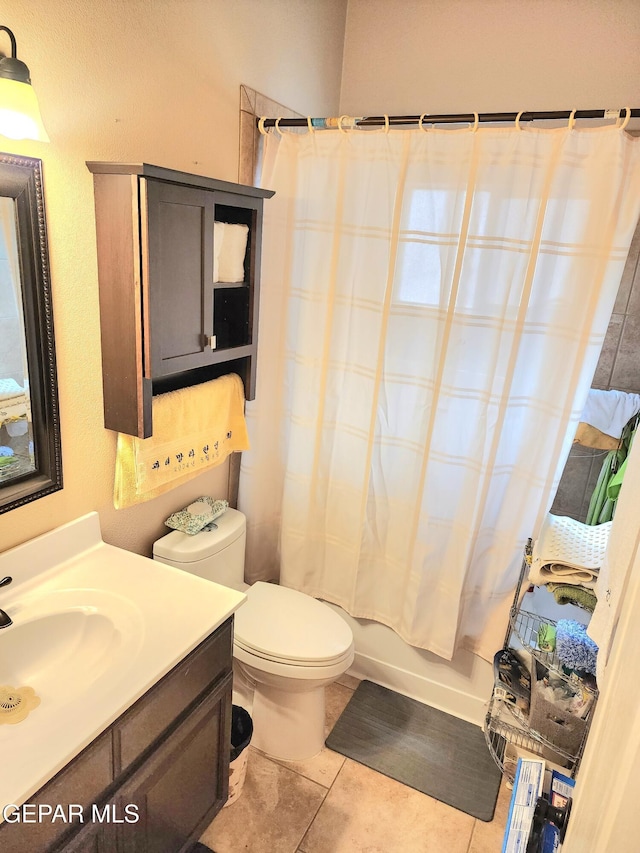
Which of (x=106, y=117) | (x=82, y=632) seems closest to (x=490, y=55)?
(x=106, y=117)

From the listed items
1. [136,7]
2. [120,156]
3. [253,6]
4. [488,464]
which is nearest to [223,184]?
[120,156]

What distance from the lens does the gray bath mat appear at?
1.94 meters

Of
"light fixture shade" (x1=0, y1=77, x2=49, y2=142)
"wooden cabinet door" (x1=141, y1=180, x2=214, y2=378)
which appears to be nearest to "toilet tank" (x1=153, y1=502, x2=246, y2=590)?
"wooden cabinet door" (x1=141, y1=180, x2=214, y2=378)

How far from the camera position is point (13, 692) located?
1.14 meters

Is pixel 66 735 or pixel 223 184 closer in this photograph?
pixel 66 735

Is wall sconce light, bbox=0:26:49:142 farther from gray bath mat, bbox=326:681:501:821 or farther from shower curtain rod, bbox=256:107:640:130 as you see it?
gray bath mat, bbox=326:681:501:821

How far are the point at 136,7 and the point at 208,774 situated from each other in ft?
6.55

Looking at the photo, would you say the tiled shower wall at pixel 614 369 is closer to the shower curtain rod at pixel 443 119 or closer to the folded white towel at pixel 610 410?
the folded white towel at pixel 610 410

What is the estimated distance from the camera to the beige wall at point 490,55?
1.87 metres

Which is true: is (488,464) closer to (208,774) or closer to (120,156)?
(208,774)

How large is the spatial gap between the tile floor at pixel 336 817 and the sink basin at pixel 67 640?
81 cm

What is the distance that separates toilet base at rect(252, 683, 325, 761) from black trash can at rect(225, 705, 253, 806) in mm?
138

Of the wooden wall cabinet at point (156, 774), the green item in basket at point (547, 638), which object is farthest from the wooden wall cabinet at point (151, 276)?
the green item in basket at point (547, 638)

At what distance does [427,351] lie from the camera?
1934 mm
